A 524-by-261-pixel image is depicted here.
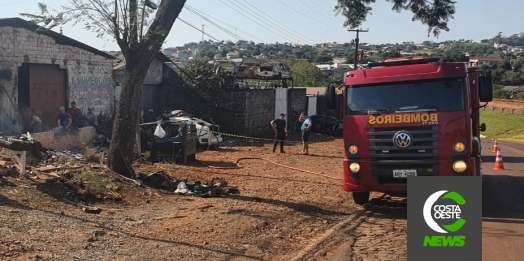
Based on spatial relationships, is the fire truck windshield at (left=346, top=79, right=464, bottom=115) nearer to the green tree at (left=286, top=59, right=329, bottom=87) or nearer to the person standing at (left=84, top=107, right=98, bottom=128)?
the person standing at (left=84, top=107, right=98, bottom=128)

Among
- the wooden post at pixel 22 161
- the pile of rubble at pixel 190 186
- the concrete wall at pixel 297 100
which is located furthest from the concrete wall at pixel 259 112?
the wooden post at pixel 22 161

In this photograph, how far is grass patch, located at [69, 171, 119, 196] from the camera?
10773 millimetres

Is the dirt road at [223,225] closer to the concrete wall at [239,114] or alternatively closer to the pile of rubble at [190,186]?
the pile of rubble at [190,186]

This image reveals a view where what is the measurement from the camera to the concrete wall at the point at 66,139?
16.2m

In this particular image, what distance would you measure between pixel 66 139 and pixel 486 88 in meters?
12.4

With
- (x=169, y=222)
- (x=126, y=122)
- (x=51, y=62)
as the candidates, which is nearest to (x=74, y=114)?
(x=51, y=62)

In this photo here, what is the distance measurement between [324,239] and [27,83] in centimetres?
1471

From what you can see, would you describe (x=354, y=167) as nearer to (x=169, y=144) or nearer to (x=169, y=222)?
(x=169, y=222)

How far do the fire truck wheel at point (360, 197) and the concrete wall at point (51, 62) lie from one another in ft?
39.3

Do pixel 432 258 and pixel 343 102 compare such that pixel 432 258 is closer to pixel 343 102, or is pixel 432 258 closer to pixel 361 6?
pixel 343 102

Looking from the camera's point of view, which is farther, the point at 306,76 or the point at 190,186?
the point at 306,76

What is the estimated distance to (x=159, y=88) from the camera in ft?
93.5

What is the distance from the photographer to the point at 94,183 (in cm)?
1109

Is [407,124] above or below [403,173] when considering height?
above
